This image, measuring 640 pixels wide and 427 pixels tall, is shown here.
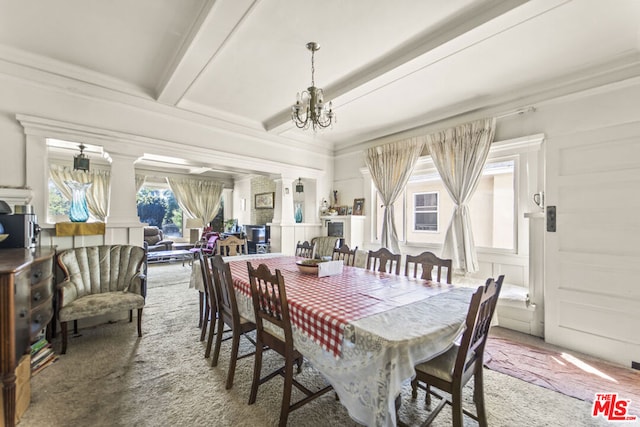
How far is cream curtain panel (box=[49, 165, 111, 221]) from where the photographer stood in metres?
6.09

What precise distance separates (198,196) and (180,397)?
23.6 feet

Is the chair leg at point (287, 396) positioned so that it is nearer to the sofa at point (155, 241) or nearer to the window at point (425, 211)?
the window at point (425, 211)

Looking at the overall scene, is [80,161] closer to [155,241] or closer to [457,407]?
[457,407]

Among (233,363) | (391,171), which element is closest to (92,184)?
(233,363)

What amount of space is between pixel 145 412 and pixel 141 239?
217cm

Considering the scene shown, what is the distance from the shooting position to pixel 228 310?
222 cm

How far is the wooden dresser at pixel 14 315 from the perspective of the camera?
146cm

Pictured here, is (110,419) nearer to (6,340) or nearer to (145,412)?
(145,412)

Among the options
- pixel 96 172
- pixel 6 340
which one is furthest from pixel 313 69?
pixel 96 172

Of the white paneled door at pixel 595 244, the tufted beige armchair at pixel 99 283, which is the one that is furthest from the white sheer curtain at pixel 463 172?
the tufted beige armchair at pixel 99 283

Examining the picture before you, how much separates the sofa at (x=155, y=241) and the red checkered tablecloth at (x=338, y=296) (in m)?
5.88

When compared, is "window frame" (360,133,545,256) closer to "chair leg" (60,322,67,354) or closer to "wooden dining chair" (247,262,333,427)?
"wooden dining chair" (247,262,333,427)

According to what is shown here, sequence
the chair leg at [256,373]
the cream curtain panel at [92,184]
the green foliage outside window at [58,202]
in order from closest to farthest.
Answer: the chair leg at [256,373] < the cream curtain panel at [92,184] < the green foliage outside window at [58,202]

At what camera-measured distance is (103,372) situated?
221 centimetres
